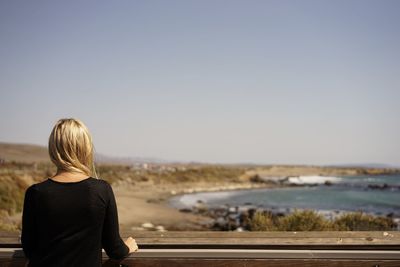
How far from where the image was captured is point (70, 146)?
6.77ft

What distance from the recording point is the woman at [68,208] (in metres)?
2.00

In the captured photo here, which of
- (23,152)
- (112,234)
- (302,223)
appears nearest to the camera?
(112,234)

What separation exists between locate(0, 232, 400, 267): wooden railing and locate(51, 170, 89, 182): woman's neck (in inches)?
21.0

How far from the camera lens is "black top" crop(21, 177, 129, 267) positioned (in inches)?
78.7

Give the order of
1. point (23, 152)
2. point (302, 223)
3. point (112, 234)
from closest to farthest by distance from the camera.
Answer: point (112, 234)
point (302, 223)
point (23, 152)

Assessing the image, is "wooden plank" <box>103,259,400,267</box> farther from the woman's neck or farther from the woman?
the woman's neck

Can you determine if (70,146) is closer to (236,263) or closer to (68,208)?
(68,208)

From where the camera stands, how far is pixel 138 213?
710 inches

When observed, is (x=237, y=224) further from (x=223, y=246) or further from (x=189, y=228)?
(x=223, y=246)

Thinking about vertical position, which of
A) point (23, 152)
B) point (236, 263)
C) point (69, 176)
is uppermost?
point (69, 176)

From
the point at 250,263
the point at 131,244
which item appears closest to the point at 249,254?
the point at 250,263

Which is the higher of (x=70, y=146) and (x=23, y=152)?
(x=70, y=146)

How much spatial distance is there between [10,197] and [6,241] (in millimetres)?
14705

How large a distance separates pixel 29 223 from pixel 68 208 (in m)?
0.21
